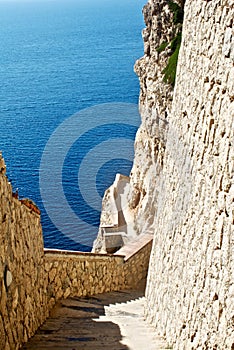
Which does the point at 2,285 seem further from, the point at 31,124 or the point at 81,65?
the point at 81,65

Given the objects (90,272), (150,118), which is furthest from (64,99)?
(90,272)

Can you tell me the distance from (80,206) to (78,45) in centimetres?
5593

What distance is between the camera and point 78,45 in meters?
83.7

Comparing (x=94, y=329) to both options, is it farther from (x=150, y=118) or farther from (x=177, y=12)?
(x=177, y=12)

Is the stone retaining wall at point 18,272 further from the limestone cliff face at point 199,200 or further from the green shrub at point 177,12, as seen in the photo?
the green shrub at point 177,12

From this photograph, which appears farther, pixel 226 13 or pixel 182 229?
pixel 182 229

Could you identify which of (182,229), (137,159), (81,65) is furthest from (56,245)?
(81,65)

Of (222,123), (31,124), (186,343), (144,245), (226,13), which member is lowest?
(31,124)

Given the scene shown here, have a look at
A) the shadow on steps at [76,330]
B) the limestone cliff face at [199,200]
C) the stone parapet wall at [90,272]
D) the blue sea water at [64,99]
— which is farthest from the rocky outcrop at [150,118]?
the blue sea water at [64,99]

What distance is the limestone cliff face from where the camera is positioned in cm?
432

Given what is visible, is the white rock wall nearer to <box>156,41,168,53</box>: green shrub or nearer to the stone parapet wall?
the stone parapet wall

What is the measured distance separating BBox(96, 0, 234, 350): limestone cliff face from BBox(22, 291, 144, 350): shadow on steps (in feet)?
2.43

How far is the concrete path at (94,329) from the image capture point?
21.0 feet

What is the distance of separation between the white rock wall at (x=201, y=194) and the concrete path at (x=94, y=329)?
1.41 ft
